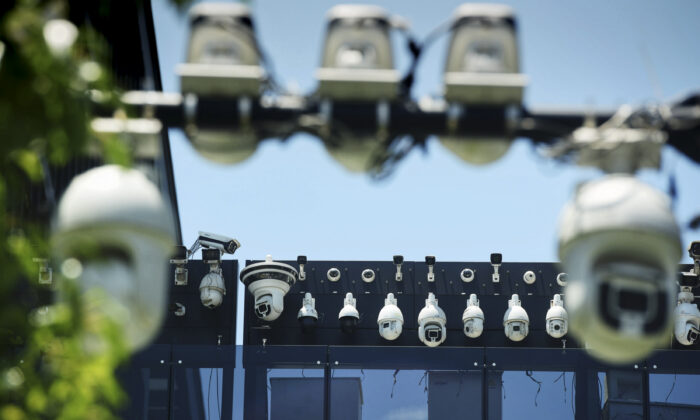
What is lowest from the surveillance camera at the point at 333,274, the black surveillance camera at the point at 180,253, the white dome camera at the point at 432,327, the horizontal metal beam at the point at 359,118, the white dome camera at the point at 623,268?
the white dome camera at the point at 623,268

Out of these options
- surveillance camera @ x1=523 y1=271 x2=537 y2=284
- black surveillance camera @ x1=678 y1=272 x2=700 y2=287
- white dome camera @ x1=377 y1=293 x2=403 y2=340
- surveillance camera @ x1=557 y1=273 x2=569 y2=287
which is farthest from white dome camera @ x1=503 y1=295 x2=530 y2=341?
black surveillance camera @ x1=678 y1=272 x2=700 y2=287

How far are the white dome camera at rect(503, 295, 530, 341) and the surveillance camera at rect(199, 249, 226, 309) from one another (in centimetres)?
451

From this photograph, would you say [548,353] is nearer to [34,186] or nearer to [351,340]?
[351,340]

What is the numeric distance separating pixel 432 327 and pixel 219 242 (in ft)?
12.0

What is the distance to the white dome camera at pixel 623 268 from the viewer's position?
225 inches

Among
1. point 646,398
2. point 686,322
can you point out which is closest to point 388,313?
point 646,398

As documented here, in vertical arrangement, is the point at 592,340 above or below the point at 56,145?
below

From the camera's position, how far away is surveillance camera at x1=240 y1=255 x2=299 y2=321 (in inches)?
811

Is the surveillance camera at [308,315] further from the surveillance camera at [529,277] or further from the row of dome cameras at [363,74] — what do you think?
the row of dome cameras at [363,74]

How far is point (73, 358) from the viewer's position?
480 centimetres

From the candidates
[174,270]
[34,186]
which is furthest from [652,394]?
[34,186]

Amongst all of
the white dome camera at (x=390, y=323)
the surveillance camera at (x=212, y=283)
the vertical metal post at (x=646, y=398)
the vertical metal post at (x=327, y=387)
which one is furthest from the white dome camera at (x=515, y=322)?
the surveillance camera at (x=212, y=283)

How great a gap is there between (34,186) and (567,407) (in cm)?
918

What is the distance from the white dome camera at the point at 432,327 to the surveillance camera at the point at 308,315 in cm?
165
